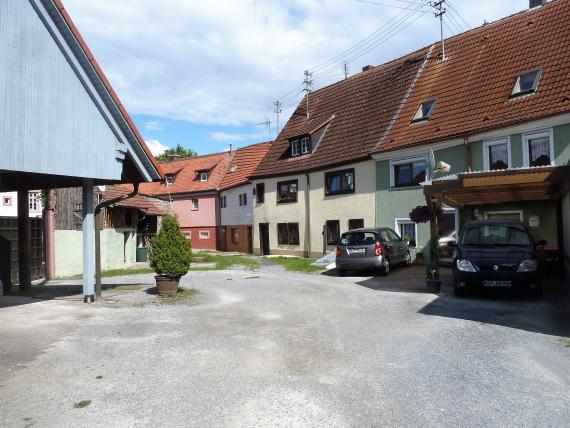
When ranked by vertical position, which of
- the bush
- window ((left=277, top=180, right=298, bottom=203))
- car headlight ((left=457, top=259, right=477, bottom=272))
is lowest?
car headlight ((left=457, top=259, right=477, bottom=272))

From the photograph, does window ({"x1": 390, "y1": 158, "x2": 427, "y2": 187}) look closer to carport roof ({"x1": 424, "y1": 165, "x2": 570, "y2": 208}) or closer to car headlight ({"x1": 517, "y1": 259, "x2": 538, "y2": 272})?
carport roof ({"x1": 424, "y1": 165, "x2": 570, "y2": 208})

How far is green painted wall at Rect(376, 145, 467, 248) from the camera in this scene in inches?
774

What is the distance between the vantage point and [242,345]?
743 cm

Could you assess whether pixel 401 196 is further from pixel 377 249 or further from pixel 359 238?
pixel 377 249

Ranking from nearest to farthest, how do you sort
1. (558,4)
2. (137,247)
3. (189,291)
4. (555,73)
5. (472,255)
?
(472,255) < (189,291) < (555,73) < (558,4) < (137,247)

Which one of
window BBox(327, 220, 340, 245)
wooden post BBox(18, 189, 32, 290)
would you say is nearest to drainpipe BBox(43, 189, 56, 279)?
wooden post BBox(18, 189, 32, 290)

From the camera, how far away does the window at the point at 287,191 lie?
29.8 meters

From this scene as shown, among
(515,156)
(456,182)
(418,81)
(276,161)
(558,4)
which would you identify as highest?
(558,4)

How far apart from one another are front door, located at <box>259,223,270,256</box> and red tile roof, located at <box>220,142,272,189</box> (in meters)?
6.76

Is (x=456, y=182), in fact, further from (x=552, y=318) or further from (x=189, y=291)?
(x=189, y=291)

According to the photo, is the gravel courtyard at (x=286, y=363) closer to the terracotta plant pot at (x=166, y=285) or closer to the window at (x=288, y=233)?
the terracotta plant pot at (x=166, y=285)

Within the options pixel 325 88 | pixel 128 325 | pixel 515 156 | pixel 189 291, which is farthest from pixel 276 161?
pixel 128 325

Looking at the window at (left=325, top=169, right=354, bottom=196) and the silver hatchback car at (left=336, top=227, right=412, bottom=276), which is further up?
the window at (left=325, top=169, right=354, bottom=196)

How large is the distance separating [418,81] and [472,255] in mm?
15364
